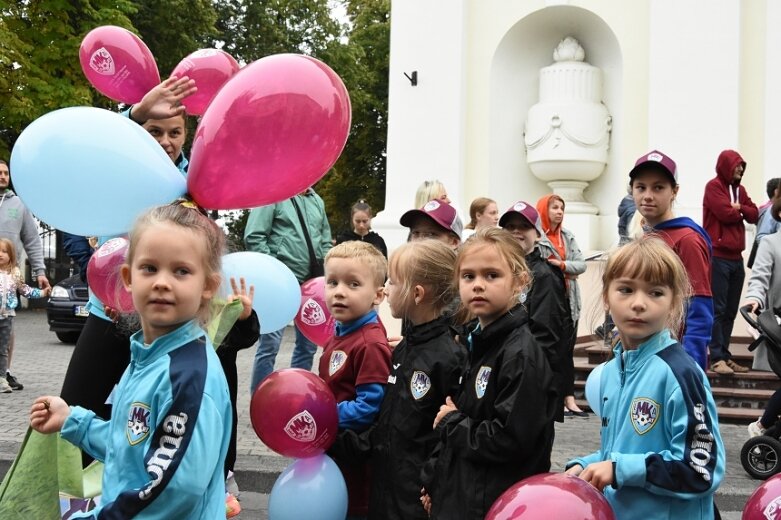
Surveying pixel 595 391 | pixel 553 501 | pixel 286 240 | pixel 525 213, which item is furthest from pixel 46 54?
pixel 553 501

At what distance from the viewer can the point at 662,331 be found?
9.66 ft

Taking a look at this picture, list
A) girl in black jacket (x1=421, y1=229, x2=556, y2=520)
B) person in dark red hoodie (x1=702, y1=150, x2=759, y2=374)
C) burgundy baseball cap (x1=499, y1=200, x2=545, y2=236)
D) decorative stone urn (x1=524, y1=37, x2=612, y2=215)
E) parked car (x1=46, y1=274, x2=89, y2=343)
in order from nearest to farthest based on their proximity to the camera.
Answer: girl in black jacket (x1=421, y1=229, x2=556, y2=520) → burgundy baseball cap (x1=499, y1=200, x2=545, y2=236) → person in dark red hoodie (x1=702, y1=150, x2=759, y2=374) → decorative stone urn (x1=524, y1=37, x2=612, y2=215) → parked car (x1=46, y1=274, x2=89, y2=343)

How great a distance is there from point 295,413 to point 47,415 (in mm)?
1297

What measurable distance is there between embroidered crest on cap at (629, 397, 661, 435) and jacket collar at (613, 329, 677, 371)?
0.41 ft

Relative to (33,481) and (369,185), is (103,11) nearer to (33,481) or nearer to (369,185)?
(369,185)

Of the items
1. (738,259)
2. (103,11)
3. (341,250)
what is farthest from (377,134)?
(341,250)

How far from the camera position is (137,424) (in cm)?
246

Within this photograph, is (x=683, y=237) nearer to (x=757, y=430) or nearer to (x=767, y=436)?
(x=767, y=436)

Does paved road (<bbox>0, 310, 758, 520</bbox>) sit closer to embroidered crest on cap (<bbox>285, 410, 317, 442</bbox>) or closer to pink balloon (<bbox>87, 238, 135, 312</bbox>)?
embroidered crest on cap (<bbox>285, 410, 317, 442</bbox>)

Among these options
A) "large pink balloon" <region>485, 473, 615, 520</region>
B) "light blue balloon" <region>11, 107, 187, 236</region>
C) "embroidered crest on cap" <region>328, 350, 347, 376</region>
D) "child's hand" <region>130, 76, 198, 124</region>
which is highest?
"child's hand" <region>130, 76, 198, 124</region>

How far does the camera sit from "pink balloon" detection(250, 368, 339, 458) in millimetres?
3865

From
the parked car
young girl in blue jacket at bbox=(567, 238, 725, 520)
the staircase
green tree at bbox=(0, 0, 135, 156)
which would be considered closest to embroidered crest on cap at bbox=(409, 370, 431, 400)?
young girl in blue jacket at bbox=(567, 238, 725, 520)

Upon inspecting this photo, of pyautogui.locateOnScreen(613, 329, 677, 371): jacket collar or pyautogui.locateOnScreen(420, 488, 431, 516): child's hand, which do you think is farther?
pyautogui.locateOnScreen(420, 488, 431, 516): child's hand

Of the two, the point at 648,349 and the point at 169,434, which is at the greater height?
the point at 648,349
